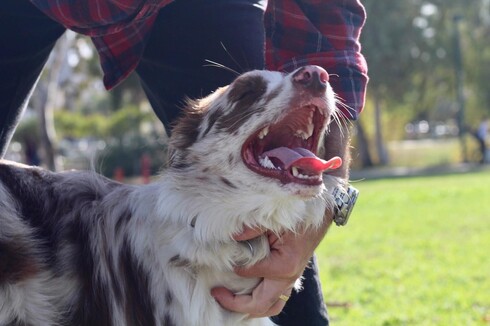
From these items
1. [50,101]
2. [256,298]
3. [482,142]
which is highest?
[256,298]

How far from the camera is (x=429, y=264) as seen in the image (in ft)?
24.8

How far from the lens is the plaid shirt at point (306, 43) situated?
9.64ft

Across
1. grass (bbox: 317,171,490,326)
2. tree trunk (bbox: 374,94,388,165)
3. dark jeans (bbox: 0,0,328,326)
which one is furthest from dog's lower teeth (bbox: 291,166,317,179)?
tree trunk (bbox: 374,94,388,165)

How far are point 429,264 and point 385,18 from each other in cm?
2431

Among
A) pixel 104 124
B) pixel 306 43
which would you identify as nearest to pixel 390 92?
pixel 104 124

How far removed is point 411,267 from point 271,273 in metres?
5.07

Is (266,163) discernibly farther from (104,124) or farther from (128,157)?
(104,124)

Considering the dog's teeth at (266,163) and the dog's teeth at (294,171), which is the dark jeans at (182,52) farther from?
the dog's teeth at (294,171)

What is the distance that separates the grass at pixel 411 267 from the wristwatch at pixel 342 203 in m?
2.68

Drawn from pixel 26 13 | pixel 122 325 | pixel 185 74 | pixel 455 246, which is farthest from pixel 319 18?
pixel 455 246

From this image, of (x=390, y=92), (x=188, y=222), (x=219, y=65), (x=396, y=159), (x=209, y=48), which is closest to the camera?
(x=188, y=222)

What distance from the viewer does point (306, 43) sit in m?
2.99

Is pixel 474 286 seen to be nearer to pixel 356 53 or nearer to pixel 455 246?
pixel 455 246

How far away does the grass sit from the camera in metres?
5.54
